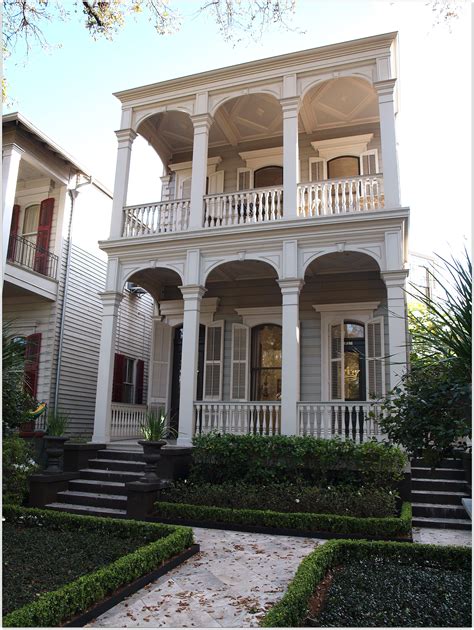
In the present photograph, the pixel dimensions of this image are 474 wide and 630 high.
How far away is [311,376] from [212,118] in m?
6.40

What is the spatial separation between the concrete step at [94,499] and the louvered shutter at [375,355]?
564cm

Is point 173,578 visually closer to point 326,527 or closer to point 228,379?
point 326,527

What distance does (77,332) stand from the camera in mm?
14938

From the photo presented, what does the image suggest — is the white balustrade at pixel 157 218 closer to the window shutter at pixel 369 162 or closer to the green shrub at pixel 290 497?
the window shutter at pixel 369 162

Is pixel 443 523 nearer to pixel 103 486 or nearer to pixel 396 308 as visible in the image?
pixel 396 308

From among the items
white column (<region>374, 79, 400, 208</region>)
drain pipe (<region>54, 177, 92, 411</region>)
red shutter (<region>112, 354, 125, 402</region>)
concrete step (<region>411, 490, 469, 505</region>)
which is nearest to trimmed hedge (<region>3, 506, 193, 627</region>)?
concrete step (<region>411, 490, 469, 505</region>)

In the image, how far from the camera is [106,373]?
1095 cm

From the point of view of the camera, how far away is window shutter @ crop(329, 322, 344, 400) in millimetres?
11672

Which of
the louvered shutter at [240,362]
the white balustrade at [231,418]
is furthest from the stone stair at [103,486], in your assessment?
the louvered shutter at [240,362]

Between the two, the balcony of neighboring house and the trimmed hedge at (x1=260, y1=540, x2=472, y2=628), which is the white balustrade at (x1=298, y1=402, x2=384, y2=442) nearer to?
the trimmed hedge at (x1=260, y1=540, x2=472, y2=628)

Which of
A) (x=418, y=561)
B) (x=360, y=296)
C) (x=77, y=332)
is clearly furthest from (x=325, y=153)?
(x=418, y=561)

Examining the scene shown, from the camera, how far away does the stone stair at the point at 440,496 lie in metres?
7.71

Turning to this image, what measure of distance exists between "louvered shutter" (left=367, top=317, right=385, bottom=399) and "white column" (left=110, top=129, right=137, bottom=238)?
20.3ft

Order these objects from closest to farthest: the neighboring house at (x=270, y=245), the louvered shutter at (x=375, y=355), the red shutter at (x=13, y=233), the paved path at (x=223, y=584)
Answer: the paved path at (x=223, y=584), the neighboring house at (x=270, y=245), the louvered shutter at (x=375, y=355), the red shutter at (x=13, y=233)
